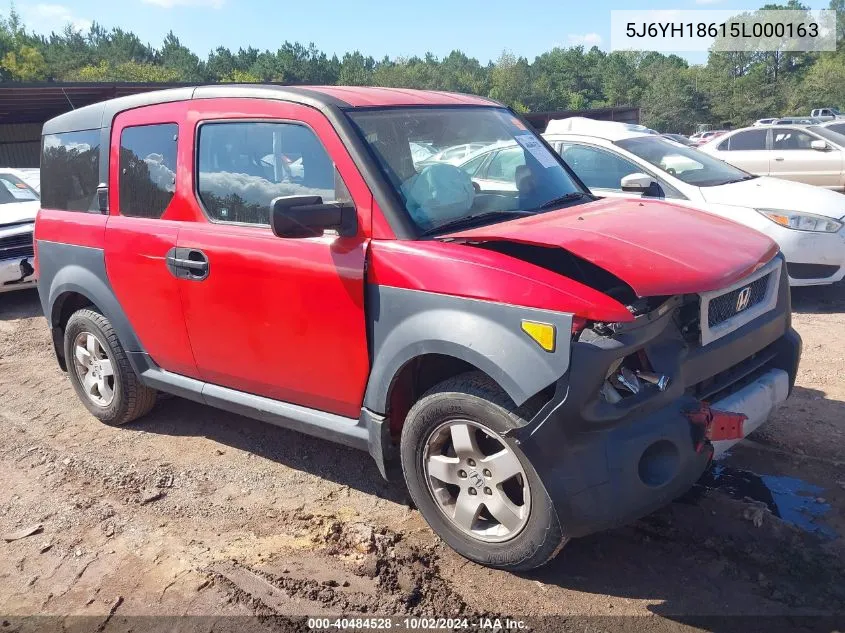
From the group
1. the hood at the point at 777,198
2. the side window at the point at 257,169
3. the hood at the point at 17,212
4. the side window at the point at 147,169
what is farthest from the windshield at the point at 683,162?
the hood at the point at 17,212

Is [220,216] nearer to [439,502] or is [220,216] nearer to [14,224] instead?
[439,502]

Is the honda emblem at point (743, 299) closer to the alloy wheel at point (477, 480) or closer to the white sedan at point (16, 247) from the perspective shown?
the alloy wheel at point (477, 480)

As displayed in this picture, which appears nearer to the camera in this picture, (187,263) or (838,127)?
(187,263)

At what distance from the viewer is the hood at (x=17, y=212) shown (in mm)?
8984

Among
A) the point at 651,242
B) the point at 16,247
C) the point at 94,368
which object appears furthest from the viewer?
the point at 16,247

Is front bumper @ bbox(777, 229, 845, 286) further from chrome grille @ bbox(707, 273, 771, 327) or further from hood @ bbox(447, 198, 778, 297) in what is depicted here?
chrome grille @ bbox(707, 273, 771, 327)

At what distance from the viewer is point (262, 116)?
3.73m

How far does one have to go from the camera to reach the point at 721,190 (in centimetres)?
712

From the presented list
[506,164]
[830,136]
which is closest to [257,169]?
[506,164]

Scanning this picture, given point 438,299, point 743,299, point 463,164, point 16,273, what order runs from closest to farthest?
point 438,299
point 743,299
point 463,164
point 16,273

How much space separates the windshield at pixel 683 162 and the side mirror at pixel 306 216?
4858 mm

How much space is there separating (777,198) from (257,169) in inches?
209

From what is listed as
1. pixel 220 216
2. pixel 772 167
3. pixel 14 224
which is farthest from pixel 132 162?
pixel 772 167

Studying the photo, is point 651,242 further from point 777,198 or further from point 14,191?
point 14,191
